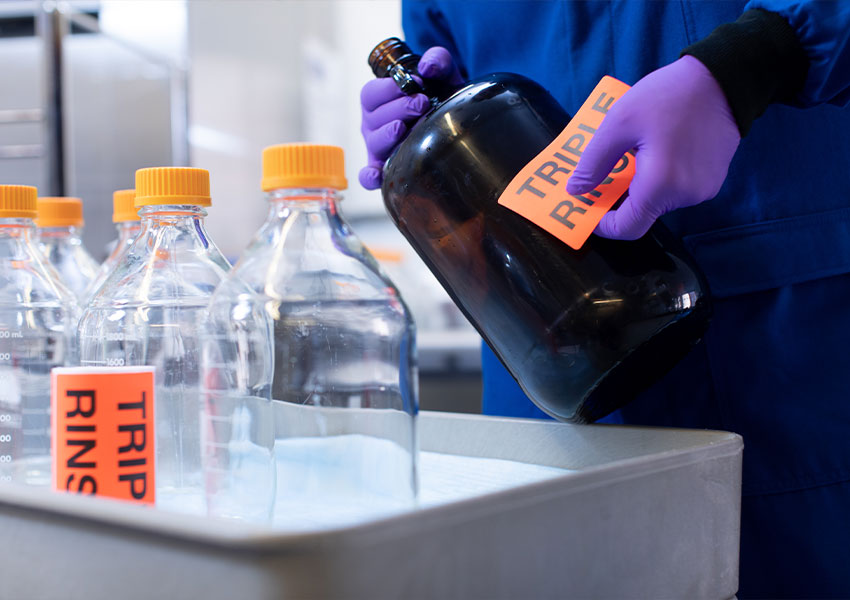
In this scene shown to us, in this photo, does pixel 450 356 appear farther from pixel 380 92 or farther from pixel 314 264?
pixel 314 264

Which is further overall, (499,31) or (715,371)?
(499,31)

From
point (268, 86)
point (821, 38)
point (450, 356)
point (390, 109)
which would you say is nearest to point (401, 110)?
point (390, 109)

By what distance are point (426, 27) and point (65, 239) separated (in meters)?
0.55

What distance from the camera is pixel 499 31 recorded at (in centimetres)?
100

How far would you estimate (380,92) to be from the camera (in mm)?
925

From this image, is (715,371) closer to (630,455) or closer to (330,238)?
(630,455)

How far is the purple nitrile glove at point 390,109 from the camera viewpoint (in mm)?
844

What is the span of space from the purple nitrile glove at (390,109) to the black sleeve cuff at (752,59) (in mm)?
261

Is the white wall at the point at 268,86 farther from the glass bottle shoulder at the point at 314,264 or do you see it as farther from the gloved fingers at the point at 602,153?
the gloved fingers at the point at 602,153

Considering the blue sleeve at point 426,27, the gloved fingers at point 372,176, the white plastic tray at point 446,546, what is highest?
the blue sleeve at point 426,27

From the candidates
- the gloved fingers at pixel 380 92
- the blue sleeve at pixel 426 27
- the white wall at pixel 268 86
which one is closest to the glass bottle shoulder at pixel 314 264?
the gloved fingers at pixel 380 92

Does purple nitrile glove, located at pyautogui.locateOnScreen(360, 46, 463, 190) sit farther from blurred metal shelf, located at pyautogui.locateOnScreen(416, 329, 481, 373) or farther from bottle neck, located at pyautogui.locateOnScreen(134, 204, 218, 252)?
blurred metal shelf, located at pyautogui.locateOnScreen(416, 329, 481, 373)

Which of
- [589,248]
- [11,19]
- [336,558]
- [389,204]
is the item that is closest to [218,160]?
[11,19]

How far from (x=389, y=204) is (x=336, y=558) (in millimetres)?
509
